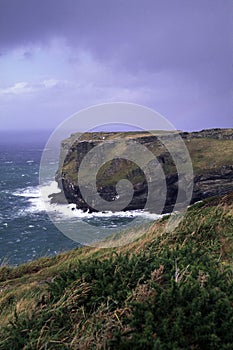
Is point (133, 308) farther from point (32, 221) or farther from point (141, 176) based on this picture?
point (141, 176)

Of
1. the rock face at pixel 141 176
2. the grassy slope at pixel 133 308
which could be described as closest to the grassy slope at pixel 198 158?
the rock face at pixel 141 176

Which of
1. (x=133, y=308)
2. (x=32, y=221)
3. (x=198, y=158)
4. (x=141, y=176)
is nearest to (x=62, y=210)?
(x=32, y=221)

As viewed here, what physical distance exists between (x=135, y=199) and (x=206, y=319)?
77.3 m

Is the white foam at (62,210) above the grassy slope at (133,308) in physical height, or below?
below

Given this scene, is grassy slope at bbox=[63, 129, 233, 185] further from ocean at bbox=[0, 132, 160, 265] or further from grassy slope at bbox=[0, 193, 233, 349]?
grassy slope at bbox=[0, 193, 233, 349]

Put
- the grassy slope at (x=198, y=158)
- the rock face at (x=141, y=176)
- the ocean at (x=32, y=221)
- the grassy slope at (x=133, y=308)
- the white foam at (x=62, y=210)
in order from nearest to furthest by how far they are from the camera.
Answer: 1. the grassy slope at (x=133, y=308)
2. the ocean at (x=32, y=221)
3. the white foam at (x=62, y=210)
4. the rock face at (x=141, y=176)
5. the grassy slope at (x=198, y=158)

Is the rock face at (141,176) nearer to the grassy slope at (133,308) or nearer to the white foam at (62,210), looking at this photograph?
the white foam at (62,210)

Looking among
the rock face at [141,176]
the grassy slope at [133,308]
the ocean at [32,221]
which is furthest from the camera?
the rock face at [141,176]

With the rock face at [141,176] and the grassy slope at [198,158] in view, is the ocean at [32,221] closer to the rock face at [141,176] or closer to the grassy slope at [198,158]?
the rock face at [141,176]

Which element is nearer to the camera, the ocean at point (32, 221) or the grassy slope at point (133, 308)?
the grassy slope at point (133, 308)

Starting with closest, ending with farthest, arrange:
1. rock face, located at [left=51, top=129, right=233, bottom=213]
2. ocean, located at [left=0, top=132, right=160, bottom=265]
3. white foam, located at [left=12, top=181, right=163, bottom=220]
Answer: ocean, located at [left=0, top=132, right=160, bottom=265] → white foam, located at [left=12, top=181, right=163, bottom=220] → rock face, located at [left=51, top=129, right=233, bottom=213]

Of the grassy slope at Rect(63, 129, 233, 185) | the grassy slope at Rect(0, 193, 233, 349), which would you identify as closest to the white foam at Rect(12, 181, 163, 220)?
the grassy slope at Rect(63, 129, 233, 185)

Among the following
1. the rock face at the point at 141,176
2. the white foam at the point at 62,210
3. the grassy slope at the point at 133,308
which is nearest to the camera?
the grassy slope at the point at 133,308

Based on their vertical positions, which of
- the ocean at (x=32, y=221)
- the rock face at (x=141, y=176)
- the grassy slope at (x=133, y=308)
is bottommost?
the ocean at (x=32, y=221)
